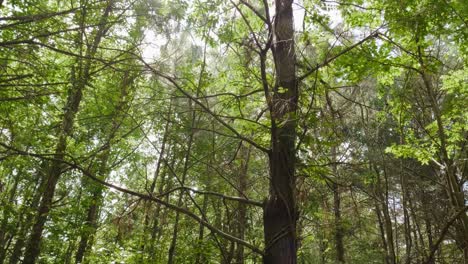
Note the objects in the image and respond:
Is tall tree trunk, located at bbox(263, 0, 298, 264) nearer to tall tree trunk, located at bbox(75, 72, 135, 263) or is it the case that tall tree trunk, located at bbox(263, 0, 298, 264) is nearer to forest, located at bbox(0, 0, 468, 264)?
forest, located at bbox(0, 0, 468, 264)

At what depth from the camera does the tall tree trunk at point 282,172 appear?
2.64 meters

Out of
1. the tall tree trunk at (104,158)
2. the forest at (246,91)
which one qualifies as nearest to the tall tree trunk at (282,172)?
the forest at (246,91)

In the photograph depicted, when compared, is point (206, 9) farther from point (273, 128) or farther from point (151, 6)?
point (273, 128)

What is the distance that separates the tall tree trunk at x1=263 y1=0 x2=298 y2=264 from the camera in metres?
2.64

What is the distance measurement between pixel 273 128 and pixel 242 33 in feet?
7.78

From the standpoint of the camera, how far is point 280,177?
285 centimetres

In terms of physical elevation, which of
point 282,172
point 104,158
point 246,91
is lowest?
point 282,172

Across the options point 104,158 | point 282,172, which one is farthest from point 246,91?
point 104,158

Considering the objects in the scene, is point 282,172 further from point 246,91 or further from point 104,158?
point 104,158

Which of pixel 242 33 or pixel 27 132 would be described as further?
pixel 27 132

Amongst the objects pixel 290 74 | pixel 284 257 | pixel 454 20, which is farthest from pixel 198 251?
pixel 454 20

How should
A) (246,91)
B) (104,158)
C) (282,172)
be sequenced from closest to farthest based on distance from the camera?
(282,172)
(246,91)
(104,158)

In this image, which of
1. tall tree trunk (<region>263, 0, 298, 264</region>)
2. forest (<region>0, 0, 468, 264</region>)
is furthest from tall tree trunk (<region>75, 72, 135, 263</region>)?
tall tree trunk (<region>263, 0, 298, 264</region>)

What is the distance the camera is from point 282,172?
2.86m
